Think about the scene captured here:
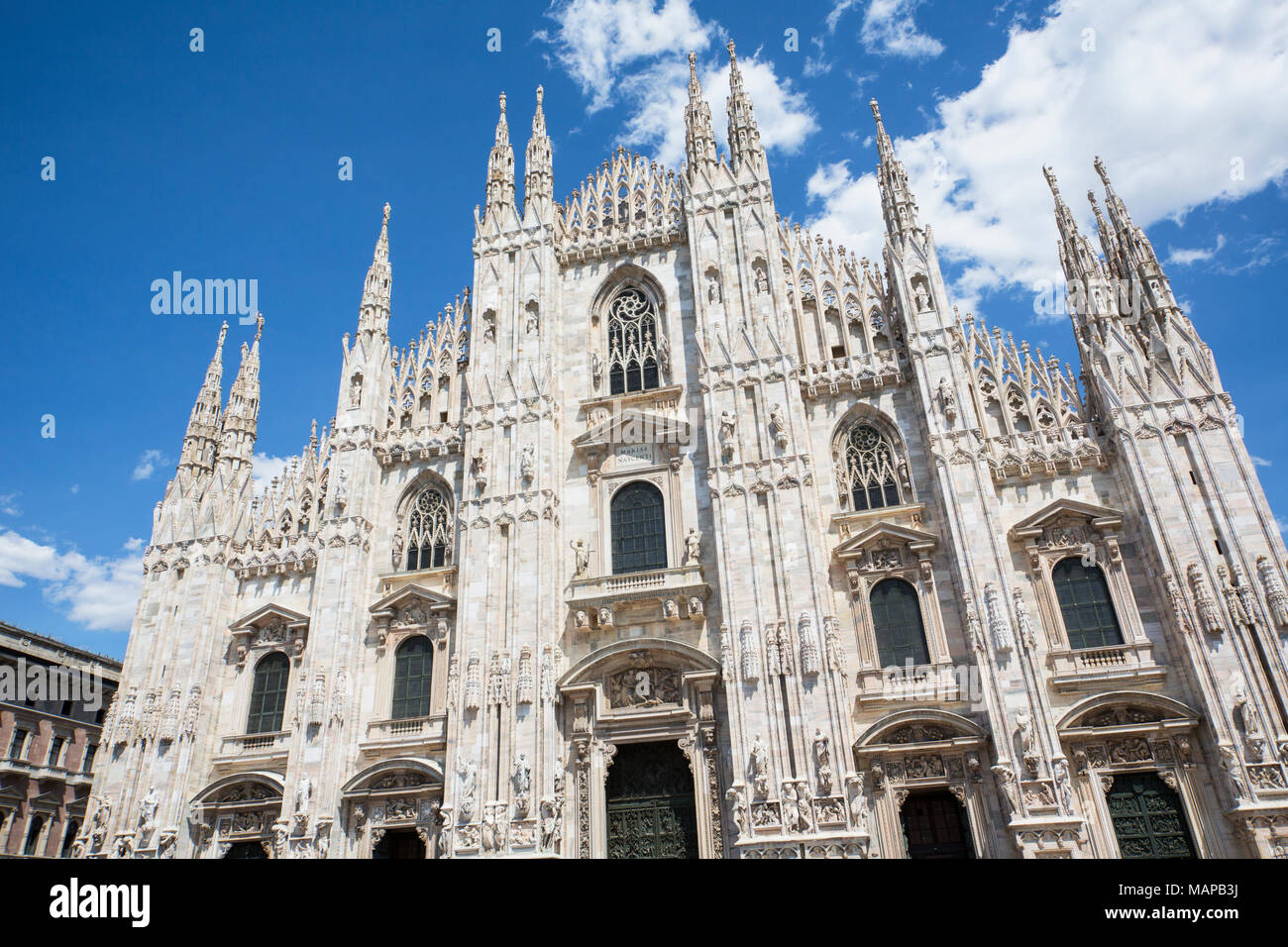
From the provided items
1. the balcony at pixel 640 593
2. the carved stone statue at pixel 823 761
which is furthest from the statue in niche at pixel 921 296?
the carved stone statue at pixel 823 761

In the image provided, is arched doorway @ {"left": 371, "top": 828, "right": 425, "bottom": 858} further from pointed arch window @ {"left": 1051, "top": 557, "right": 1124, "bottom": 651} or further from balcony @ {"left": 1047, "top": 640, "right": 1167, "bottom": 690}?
pointed arch window @ {"left": 1051, "top": 557, "right": 1124, "bottom": 651}

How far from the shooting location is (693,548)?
2242cm

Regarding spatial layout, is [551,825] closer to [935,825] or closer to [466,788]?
[466,788]

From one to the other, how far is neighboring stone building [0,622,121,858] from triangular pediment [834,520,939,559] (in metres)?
31.3

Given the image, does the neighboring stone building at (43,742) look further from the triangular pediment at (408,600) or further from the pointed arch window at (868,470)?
the pointed arch window at (868,470)

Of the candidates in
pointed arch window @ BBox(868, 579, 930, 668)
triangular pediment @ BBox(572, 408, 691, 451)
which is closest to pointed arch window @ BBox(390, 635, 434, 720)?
triangular pediment @ BBox(572, 408, 691, 451)

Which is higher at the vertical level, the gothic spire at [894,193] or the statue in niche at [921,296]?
the gothic spire at [894,193]

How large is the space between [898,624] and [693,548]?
5.47 m

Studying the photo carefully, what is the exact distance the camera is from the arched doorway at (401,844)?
21.7 metres

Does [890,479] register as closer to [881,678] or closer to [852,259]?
[881,678]

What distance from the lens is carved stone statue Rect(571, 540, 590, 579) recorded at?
2322 centimetres

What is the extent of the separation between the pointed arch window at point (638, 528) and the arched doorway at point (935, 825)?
27.8ft
